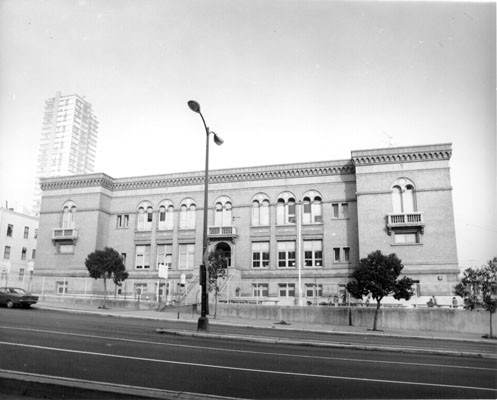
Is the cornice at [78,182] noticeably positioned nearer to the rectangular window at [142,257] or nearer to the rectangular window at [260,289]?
the rectangular window at [142,257]

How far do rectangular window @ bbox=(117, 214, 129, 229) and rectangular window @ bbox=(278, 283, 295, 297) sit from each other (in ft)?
57.7

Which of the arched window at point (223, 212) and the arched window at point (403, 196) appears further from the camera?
the arched window at point (223, 212)

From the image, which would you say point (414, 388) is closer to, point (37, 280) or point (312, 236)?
point (312, 236)

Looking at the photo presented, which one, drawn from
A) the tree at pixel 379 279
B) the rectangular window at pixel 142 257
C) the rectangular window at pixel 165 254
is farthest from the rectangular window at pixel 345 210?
the rectangular window at pixel 142 257

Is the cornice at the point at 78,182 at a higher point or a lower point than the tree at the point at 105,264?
higher

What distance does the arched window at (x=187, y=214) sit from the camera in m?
44.2

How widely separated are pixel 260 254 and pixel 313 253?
4.92 metres

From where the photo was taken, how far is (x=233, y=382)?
7.59m

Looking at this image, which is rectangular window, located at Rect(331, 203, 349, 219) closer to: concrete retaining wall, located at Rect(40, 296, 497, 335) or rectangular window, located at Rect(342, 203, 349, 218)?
rectangular window, located at Rect(342, 203, 349, 218)

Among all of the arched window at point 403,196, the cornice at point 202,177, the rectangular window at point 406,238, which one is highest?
the cornice at point 202,177

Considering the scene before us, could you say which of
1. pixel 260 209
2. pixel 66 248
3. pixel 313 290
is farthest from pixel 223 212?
pixel 66 248

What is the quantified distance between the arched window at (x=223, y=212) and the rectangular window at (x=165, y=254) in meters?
5.45

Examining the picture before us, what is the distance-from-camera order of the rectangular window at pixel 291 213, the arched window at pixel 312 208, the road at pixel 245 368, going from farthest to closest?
1. the rectangular window at pixel 291 213
2. the arched window at pixel 312 208
3. the road at pixel 245 368

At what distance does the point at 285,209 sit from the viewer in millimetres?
41594
